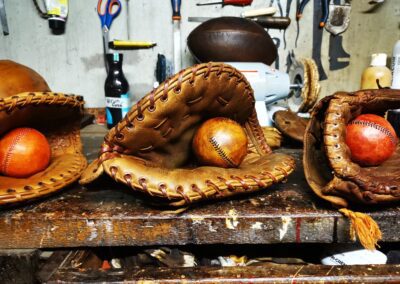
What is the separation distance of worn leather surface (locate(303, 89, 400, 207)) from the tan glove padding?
30.3 inches

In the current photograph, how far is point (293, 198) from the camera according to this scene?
874 millimetres

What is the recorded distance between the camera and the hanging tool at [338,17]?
212 centimetres

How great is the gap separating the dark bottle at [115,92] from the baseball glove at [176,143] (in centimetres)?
109

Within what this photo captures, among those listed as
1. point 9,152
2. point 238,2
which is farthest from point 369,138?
point 238,2

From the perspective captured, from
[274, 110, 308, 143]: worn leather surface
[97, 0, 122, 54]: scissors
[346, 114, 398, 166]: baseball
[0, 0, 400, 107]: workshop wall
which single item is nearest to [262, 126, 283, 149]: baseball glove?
[274, 110, 308, 143]: worn leather surface

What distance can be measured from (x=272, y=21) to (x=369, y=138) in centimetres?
150

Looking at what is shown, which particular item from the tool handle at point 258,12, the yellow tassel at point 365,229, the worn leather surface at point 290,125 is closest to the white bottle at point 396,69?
the worn leather surface at point 290,125

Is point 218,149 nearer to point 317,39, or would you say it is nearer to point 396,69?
point 396,69

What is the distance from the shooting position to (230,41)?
1558 millimetres

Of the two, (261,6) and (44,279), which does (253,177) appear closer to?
(44,279)

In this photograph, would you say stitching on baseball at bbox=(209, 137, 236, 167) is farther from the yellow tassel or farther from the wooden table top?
the yellow tassel

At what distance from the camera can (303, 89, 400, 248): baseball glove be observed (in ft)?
2.43

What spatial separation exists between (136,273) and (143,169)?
0.85 ft

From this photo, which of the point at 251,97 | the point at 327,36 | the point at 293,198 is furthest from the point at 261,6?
the point at 293,198
